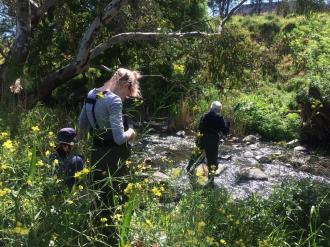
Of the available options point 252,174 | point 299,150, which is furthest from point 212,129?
point 299,150

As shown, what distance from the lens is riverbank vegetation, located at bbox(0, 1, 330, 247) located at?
2918 millimetres

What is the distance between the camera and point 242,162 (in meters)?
12.0

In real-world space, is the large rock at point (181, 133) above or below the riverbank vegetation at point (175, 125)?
below

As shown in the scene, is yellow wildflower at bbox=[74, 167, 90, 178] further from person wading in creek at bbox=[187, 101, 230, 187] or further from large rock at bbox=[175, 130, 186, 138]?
large rock at bbox=[175, 130, 186, 138]

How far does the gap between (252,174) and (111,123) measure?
696cm

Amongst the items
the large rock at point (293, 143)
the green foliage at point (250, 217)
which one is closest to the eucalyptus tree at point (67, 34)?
the large rock at point (293, 143)

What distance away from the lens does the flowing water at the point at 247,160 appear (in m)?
9.77

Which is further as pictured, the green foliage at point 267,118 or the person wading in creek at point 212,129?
the green foliage at point 267,118

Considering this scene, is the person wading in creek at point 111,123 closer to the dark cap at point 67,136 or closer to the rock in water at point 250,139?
the dark cap at point 67,136

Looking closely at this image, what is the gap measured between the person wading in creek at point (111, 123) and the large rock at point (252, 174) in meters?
6.31

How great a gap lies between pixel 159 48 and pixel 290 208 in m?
7.49

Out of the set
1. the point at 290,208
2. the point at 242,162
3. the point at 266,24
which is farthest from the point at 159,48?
the point at 266,24

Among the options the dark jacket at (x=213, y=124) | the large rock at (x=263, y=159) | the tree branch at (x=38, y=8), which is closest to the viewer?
the dark jacket at (x=213, y=124)

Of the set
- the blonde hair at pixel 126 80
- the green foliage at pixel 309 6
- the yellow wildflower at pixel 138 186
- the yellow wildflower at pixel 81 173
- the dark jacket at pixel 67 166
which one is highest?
the green foliage at pixel 309 6
